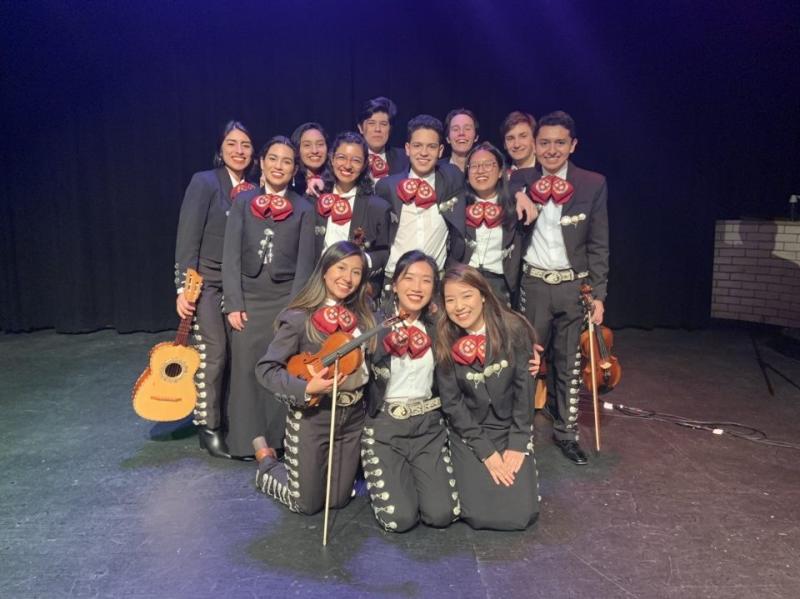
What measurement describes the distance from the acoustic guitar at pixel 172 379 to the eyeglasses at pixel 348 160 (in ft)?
3.17

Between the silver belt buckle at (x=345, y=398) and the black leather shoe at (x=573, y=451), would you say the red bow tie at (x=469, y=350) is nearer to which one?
the silver belt buckle at (x=345, y=398)

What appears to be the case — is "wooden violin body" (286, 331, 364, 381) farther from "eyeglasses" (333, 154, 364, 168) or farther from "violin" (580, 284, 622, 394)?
"violin" (580, 284, 622, 394)

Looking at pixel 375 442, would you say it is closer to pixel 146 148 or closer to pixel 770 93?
pixel 146 148

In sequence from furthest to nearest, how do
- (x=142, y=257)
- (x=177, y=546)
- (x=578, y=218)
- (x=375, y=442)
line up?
(x=142, y=257)
(x=578, y=218)
(x=375, y=442)
(x=177, y=546)

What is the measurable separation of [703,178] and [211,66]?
470 cm

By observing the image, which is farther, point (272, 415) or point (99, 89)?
point (99, 89)

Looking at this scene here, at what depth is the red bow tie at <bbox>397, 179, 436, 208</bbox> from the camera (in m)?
3.56

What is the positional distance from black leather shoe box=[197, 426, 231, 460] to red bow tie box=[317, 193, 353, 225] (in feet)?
4.30

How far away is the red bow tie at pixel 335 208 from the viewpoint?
351cm

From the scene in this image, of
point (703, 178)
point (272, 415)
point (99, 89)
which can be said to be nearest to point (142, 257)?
point (99, 89)

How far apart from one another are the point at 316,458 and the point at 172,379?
1.12 metres

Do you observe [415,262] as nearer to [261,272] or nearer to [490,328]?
[490,328]

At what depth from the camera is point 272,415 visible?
3559 mm

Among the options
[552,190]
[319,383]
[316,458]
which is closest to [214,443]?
[316,458]
